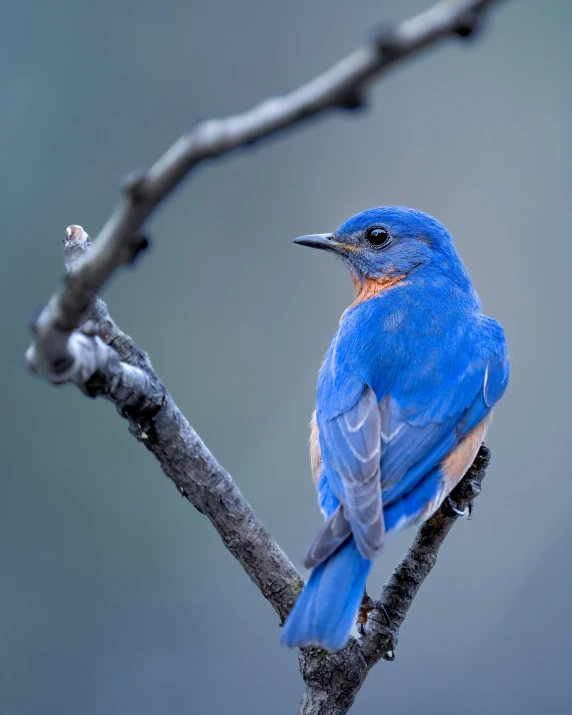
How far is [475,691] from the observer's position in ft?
17.5

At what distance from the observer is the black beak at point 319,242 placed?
497 centimetres

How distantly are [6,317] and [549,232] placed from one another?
12.3 ft

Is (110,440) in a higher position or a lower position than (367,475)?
higher

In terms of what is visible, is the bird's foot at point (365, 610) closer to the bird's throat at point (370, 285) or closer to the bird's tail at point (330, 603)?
the bird's tail at point (330, 603)

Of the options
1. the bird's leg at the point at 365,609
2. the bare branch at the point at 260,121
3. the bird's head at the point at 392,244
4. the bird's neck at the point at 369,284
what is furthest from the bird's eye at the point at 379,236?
the bare branch at the point at 260,121

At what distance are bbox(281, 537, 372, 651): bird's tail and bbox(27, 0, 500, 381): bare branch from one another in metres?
1.46

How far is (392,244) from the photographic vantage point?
15.8ft

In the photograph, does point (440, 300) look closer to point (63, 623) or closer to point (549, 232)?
point (549, 232)

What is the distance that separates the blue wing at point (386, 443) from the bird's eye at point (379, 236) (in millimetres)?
1030

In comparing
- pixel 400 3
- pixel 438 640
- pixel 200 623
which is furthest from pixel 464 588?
pixel 400 3

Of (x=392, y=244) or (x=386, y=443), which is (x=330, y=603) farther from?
(x=392, y=244)

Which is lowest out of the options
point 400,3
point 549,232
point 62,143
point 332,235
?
point 332,235

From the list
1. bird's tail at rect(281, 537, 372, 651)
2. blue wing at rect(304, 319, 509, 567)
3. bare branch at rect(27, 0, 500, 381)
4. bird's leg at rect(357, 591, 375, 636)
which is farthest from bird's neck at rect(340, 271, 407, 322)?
bare branch at rect(27, 0, 500, 381)

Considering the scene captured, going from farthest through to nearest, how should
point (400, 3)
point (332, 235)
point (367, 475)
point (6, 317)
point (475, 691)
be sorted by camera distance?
point (400, 3) → point (6, 317) → point (475, 691) → point (332, 235) → point (367, 475)
